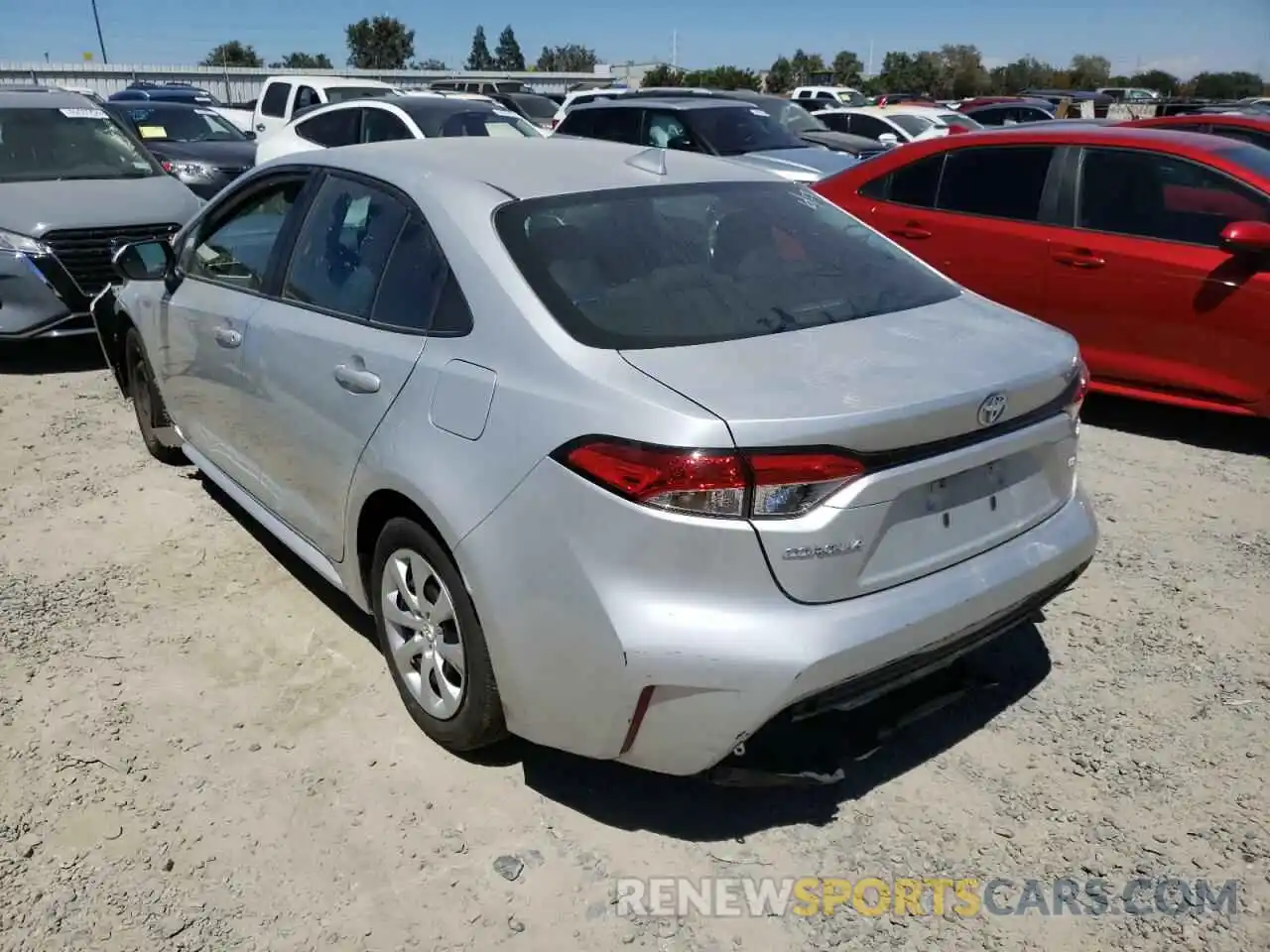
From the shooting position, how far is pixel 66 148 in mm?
7754

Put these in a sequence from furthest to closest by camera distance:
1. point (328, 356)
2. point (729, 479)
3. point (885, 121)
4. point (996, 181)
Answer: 1. point (885, 121)
2. point (996, 181)
3. point (328, 356)
4. point (729, 479)

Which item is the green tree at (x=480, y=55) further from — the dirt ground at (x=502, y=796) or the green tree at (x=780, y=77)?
the dirt ground at (x=502, y=796)

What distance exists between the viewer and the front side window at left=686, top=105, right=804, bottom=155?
34.6ft

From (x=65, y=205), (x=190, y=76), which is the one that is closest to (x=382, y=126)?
(x=65, y=205)

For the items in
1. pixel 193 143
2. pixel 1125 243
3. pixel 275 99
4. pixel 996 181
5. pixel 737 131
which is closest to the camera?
pixel 1125 243

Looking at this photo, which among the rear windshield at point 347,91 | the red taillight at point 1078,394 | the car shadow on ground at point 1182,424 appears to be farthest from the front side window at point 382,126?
the red taillight at point 1078,394

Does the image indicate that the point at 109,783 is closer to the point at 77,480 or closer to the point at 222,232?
the point at 222,232

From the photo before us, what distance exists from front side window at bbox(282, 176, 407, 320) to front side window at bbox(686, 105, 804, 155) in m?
7.47

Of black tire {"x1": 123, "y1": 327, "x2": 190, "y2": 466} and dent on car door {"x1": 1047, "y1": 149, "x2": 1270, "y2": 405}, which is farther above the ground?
dent on car door {"x1": 1047, "y1": 149, "x2": 1270, "y2": 405}

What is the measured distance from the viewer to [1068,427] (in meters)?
2.84

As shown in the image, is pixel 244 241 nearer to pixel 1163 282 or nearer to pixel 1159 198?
pixel 1163 282

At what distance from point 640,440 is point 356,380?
1138mm

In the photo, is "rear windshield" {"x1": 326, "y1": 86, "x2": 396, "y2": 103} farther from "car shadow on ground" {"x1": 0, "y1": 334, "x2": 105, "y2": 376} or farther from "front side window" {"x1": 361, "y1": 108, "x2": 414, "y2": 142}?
"car shadow on ground" {"x1": 0, "y1": 334, "x2": 105, "y2": 376}

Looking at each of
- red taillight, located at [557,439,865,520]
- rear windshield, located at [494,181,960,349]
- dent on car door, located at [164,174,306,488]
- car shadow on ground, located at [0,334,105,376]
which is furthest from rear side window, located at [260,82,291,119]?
red taillight, located at [557,439,865,520]
